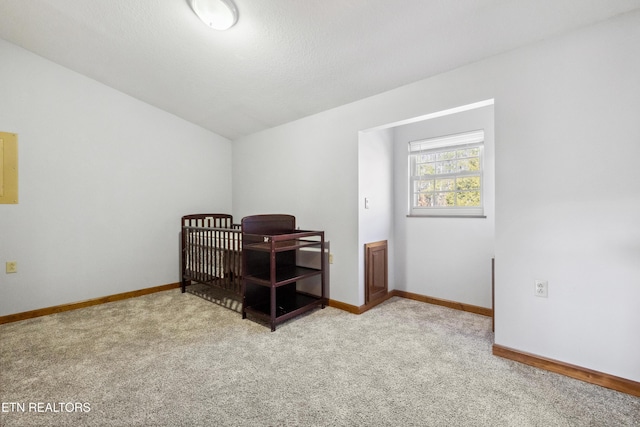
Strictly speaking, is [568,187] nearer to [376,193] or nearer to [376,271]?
[376,193]

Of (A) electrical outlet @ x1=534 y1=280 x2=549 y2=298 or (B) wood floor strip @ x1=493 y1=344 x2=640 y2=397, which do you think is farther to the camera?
(A) electrical outlet @ x1=534 y1=280 x2=549 y2=298

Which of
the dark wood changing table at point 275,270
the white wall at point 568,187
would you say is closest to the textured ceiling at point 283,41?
the white wall at point 568,187

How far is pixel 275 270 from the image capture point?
2.55m

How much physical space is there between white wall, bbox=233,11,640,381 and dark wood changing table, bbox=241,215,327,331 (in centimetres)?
155

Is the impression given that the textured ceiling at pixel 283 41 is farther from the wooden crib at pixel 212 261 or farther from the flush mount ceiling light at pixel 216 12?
the wooden crib at pixel 212 261

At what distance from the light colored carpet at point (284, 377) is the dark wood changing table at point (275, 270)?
16 centimetres

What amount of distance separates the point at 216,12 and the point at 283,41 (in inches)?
17.7

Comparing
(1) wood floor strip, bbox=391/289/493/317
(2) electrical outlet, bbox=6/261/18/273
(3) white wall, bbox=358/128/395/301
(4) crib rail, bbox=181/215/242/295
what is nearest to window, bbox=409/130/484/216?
(3) white wall, bbox=358/128/395/301

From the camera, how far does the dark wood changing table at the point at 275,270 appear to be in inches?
96.7

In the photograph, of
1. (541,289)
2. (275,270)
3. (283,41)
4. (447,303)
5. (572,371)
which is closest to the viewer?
(572,371)

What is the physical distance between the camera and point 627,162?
151 centimetres

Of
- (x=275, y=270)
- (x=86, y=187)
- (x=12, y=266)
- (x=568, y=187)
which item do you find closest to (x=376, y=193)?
(x=275, y=270)

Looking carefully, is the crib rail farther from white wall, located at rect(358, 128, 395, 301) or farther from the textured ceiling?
the textured ceiling

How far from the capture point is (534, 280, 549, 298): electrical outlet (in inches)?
68.6
